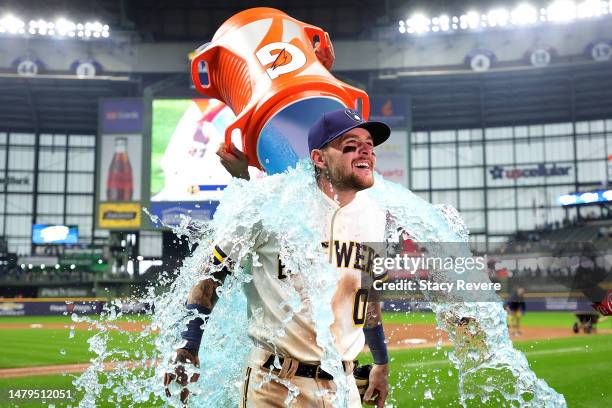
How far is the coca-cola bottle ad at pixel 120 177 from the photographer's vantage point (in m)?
26.3

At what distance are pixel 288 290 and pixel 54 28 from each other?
3296 cm

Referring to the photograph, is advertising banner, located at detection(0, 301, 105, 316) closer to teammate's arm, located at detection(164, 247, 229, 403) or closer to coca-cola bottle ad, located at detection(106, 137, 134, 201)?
coca-cola bottle ad, located at detection(106, 137, 134, 201)

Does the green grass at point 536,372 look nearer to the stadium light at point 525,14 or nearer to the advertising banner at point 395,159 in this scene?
the advertising banner at point 395,159

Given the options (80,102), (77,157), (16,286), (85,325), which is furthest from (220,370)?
(77,157)

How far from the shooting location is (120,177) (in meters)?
26.4

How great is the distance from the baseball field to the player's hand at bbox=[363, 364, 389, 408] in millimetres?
506

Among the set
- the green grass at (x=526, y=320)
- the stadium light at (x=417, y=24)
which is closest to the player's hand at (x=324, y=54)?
the green grass at (x=526, y=320)

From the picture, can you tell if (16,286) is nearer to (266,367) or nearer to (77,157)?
(77,157)

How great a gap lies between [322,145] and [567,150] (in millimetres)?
36108

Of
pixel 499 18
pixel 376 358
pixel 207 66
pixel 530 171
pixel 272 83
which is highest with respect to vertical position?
pixel 499 18

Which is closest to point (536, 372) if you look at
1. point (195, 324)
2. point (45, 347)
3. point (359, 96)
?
point (359, 96)

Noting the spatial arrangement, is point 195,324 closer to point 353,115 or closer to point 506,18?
point 353,115

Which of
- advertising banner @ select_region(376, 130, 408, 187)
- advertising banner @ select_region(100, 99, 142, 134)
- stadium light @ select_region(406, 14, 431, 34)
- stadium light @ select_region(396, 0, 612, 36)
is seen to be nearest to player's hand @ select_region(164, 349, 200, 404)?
advertising banner @ select_region(376, 130, 408, 187)

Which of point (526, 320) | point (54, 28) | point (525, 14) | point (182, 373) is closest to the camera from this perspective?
point (182, 373)
